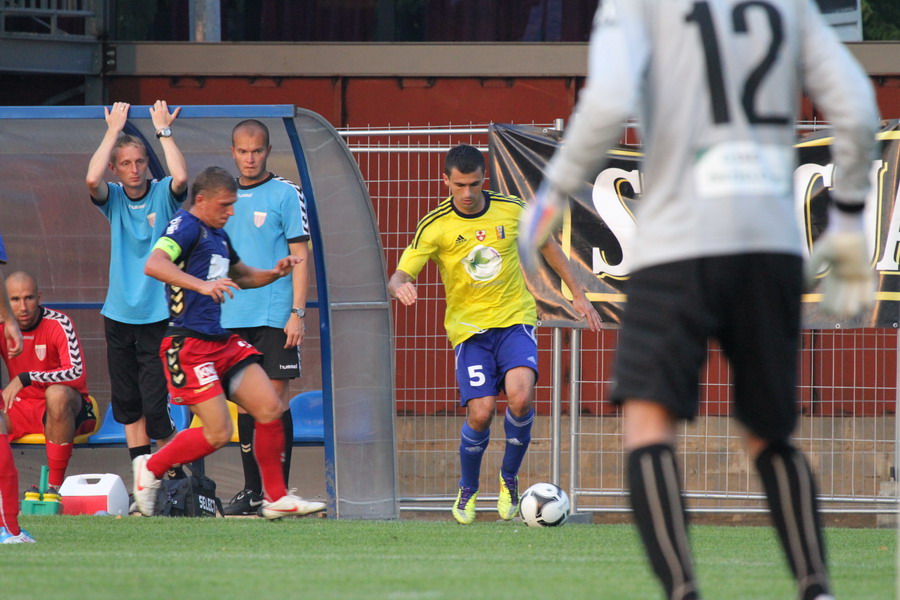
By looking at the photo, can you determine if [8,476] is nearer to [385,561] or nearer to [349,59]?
[385,561]

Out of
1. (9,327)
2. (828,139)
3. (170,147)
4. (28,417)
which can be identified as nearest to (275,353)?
(170,147)

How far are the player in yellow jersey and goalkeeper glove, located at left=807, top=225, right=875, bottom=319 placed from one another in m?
4.62

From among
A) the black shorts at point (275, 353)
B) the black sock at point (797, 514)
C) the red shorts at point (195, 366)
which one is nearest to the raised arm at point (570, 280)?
the black shorts at point (275, 353)

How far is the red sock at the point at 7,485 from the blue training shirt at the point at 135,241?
2.73 m

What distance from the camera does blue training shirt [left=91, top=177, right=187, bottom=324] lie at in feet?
28.1

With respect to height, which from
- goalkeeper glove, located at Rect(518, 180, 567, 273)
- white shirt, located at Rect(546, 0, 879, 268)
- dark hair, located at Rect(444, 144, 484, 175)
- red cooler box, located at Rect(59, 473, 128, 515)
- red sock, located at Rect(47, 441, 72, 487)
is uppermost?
dark hair, located at Rect(444, 144, 484, 175)

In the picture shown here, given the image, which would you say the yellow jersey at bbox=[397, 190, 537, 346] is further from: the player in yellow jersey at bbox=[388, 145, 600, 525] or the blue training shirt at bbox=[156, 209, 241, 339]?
the blue training shirt at bbox=[156, 209, 241, 339]

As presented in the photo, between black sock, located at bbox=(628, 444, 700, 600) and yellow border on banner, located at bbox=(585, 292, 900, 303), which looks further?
yellow border on banner, located at bbox=(585, 292, 900, 303)

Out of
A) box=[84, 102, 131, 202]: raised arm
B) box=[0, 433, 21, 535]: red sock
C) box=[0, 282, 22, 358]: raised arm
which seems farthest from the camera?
box=[84, 102, 131, 202]: raised arm

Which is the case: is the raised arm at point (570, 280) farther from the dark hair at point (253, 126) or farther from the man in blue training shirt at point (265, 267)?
the dark hair at point (253, 126)

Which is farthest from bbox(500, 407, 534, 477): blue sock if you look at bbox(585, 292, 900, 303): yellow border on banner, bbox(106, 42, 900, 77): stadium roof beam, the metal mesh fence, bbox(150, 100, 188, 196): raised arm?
bbox(106, 42, 900, 77): stadium roof beam

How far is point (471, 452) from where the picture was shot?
8.27 meters

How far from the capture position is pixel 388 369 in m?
8.64

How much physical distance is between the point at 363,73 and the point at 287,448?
5.58m
